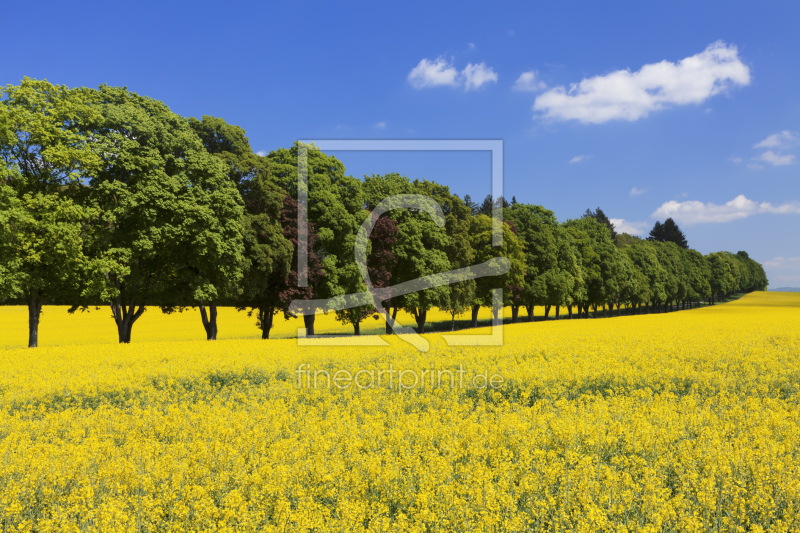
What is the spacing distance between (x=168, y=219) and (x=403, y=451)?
75.1ft

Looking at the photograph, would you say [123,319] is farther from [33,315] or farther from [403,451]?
[403,451]

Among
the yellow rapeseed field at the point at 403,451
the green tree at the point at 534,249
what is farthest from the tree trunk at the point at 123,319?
the green tree at the point at 534,249

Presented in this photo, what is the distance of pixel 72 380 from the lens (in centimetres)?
1272

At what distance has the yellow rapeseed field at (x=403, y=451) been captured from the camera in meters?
5.25

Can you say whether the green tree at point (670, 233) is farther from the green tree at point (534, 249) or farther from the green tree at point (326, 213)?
the green tree at point (326, 213)

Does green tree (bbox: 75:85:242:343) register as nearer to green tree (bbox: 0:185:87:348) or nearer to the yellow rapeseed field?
green tree (bbox: 0:185:87:348)

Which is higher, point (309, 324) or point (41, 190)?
point (41, 190)

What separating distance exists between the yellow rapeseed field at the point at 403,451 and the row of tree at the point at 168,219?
11.3 metres

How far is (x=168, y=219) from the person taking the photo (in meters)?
25.2

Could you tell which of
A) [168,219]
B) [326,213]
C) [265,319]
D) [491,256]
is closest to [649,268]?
[491,256]

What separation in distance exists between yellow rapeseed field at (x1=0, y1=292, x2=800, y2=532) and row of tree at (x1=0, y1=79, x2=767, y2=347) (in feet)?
36.9

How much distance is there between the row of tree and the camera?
2289cm

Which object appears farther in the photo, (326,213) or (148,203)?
(326,213)

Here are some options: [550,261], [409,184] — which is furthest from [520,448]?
[550,261]
